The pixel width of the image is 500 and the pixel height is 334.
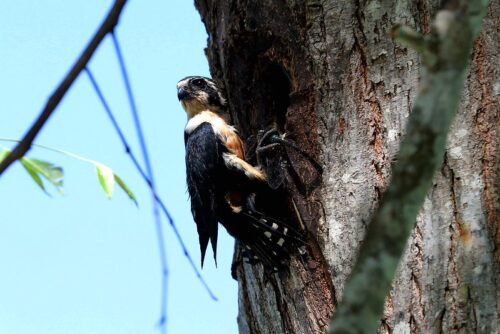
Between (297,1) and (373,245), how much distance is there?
245 centimetres

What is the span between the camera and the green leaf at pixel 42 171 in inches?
117

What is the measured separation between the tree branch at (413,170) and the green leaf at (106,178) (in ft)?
5.12

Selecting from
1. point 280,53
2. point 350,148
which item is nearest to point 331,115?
point 350,148

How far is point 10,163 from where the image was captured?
1892mm

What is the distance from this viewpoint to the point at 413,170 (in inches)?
66.6

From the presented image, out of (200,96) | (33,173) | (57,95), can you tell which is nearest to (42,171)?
(33,173)

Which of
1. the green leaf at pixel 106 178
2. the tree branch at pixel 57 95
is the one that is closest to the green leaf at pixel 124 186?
A: the green leaf at pixel 106 178

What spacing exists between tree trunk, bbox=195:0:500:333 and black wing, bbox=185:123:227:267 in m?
0.34

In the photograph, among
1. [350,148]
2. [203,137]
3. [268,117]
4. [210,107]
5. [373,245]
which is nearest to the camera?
[373,245]

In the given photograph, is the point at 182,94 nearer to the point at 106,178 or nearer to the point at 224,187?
the point at 224,187

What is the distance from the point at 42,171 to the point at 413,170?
5.25 ft

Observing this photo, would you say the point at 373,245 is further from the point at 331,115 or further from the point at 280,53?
the point at 280,53

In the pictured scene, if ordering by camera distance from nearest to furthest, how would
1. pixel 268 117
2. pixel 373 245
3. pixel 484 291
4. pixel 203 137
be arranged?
1. pixel 373 245
2. pixel 484 291
3. pixel 268 117
4. pixel 203 137

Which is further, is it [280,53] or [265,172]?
[265,172]
